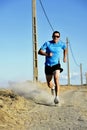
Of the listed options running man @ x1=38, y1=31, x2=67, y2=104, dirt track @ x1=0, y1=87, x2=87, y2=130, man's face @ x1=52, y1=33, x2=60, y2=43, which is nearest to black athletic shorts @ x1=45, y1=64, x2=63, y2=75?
running man @ x1=38, y1=31, x2=67, y2=104

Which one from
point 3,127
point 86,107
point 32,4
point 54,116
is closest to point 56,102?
point 86,107

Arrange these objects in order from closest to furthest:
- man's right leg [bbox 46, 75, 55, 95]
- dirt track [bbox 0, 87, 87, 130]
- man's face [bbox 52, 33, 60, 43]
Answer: dirt track [bbox 0, 87, 87, 130] → man's face [bbox 52, 33, 60, 43] → man's right leg [bbox 46, 75, 55, 95]

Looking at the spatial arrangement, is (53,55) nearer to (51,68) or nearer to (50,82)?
(51,68)

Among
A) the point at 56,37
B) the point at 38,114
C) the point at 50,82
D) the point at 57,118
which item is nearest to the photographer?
the point at 57,118

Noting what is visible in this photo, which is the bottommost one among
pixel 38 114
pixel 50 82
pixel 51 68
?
pixel 38 114

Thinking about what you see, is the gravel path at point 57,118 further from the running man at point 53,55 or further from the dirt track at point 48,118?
the running man at point 53,55

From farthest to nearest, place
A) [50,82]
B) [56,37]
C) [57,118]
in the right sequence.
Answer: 1. [50,82]
2. [56,37]
3. [57,118]

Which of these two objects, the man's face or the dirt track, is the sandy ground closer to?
the dirt track

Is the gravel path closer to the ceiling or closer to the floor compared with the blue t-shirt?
closer to the floor

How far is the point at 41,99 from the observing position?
34.8 feet

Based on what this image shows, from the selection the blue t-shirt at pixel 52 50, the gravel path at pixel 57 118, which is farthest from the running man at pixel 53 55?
the gravel path at pixel 57 118

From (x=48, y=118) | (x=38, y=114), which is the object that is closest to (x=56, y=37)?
(x=38, y=114)

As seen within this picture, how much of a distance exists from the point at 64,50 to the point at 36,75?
738 centimetres

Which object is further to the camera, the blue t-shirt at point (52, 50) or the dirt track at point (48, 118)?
the blue t-shirt at point (52, 50)
